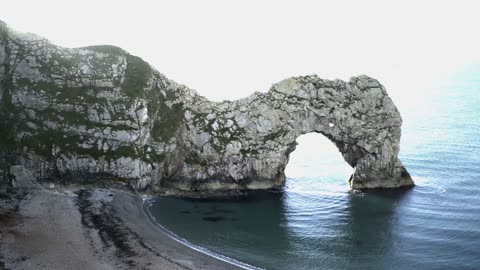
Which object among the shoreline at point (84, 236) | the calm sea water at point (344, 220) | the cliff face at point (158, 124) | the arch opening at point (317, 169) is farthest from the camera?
the arch opening at point (317, 169)

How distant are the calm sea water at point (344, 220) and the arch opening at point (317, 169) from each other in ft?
0.64

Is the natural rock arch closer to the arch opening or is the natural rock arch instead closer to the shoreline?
the arch opening

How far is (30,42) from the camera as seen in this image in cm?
6109

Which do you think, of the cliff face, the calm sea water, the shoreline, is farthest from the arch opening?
the shoreline

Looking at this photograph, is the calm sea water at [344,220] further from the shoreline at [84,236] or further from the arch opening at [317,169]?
the shoreline at [84,236]

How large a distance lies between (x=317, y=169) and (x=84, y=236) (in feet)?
163

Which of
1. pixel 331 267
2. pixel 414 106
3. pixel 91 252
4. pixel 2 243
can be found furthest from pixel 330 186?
pixel 414 106

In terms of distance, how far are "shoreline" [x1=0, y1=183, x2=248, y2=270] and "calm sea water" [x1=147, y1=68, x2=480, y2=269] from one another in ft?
11.0

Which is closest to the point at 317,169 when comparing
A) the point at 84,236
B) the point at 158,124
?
the point at 158,124

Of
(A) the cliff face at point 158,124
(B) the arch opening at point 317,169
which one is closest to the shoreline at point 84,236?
(A) the cliff face at point 158,124

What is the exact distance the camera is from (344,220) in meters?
54.0

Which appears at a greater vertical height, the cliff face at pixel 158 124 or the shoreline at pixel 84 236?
the cliff face at pixel 158 124

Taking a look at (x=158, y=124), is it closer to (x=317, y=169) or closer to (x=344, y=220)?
(x=344, y=220)

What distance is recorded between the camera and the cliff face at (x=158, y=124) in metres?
57.8
